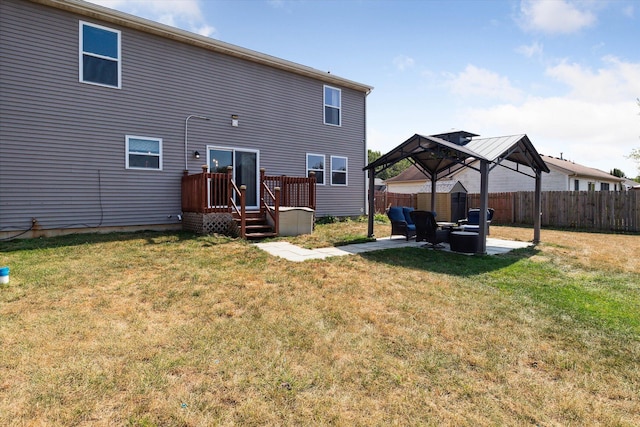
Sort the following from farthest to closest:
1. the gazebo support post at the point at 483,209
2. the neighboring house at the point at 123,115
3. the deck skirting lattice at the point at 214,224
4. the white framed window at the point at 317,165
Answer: the white framed window at the point at 317,165
the deck skirting lattice at the point at 214,224
the neighboring house at the point at 123,115
the gazebo support post at the point at 483,209

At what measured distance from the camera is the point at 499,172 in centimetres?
2252

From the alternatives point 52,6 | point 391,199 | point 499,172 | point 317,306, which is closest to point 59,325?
point 317,306

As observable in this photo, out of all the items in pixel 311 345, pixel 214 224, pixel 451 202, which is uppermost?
pixel 451 202

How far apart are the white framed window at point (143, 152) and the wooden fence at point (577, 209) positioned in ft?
38.4

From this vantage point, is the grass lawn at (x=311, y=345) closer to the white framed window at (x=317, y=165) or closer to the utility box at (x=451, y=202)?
the white framed window at (x=317, y=165)

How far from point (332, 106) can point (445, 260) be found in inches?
350

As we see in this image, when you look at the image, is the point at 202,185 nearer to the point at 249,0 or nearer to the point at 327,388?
the point at 249,0

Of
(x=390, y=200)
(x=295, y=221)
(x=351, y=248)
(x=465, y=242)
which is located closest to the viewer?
(x=465, y=242)

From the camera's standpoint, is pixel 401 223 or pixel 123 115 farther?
pixel 401 223

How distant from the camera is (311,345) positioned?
10.1 feet

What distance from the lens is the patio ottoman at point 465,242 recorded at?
25.4 feet

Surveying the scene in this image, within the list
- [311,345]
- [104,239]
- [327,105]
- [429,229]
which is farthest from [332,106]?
[311,345]

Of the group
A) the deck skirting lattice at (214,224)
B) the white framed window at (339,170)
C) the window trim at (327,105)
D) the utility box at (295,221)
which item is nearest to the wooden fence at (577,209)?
the white framed window at (339,170)

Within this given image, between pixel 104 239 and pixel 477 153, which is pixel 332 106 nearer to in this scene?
pixel 477 153
